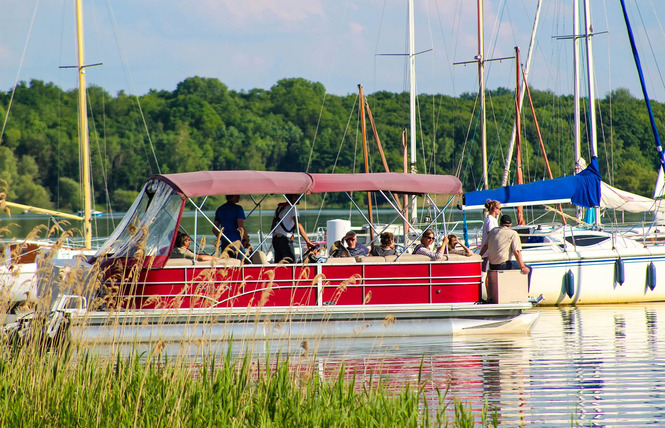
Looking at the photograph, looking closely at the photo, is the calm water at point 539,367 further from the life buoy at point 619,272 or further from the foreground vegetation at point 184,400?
the life buoy at point 619,272

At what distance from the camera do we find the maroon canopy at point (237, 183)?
12273mm

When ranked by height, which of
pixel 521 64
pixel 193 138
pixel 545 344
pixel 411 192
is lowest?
pixel 545 344

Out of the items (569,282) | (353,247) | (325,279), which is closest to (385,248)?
(353,247)

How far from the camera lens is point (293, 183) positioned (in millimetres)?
12734

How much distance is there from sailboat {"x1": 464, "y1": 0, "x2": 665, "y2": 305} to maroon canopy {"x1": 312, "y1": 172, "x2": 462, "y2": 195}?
5.22 metres

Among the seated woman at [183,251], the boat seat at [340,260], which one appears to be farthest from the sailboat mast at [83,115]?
the boat seat at [340,260]

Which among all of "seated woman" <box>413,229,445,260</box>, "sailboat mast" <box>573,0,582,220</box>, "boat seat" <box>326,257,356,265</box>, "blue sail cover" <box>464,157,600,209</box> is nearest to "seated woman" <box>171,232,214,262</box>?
"boat seat" <box>326,257,356,265</box>

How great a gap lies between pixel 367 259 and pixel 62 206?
68.8 meters

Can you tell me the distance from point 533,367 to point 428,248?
9.49 ft

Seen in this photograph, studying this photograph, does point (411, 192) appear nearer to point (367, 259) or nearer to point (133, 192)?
point (367, 259)

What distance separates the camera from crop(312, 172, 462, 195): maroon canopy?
510 inches

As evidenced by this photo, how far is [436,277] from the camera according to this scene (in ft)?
42.3

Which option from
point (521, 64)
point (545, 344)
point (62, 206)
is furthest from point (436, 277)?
point (62, 206)

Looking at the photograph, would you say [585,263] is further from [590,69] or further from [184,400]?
[184,400]
